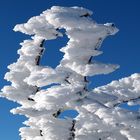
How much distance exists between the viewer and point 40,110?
23938mm

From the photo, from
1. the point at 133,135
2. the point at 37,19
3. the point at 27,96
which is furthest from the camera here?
the point at 27,96

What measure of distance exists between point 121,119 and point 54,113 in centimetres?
538

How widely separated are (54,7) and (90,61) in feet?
10.2

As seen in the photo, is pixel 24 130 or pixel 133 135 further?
pixel 24 130

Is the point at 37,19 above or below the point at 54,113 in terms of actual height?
above

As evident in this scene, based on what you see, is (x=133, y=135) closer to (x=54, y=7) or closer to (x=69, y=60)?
(x=69, y=60)

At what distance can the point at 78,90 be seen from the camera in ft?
74.9

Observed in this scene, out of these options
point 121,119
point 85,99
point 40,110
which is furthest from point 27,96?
point 121,119

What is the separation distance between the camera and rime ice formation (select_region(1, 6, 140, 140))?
2255 centimetres

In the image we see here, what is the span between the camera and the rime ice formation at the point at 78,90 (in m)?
22.5

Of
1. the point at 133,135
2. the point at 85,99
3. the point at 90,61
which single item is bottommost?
the point at 133,135

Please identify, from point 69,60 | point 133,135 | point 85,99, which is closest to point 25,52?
point 69,60

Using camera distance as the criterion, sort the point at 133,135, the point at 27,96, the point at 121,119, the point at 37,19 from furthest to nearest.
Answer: the point at 27,96, the point at 37,19, the point at 133,135, the point at 121,119

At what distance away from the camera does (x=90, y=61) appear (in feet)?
78.9
